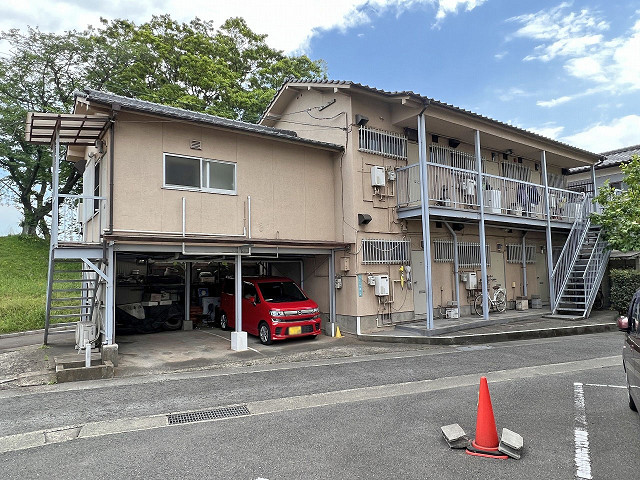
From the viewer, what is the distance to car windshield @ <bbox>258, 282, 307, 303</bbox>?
1111 cm

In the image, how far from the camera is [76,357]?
27.7 feet

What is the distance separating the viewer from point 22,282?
17422 millimetres

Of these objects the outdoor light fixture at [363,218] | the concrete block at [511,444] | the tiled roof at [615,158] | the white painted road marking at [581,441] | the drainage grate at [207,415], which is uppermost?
the tiled roof at [615,158]

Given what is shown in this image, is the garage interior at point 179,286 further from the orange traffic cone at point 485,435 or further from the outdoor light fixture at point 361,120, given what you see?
the orange traffic cone at point 485,435

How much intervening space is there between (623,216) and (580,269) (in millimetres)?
2258

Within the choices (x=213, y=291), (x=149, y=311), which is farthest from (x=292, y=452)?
(x=213, y=291)

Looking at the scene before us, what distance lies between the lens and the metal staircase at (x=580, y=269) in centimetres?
1390

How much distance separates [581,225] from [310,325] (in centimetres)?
1150

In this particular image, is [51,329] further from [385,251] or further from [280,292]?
[385,251]

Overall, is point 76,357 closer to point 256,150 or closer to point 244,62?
point 256,150

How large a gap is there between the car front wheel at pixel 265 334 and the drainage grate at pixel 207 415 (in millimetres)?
4783

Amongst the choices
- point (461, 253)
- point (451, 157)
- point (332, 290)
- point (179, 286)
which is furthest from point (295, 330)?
point (451, 157)

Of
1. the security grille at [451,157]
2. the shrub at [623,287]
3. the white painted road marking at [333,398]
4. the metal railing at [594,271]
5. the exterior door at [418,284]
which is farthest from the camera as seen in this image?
the shrub at [623,287]

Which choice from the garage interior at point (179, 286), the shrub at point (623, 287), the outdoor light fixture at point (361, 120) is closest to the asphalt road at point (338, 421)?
the garage interior at point (179, 286)
